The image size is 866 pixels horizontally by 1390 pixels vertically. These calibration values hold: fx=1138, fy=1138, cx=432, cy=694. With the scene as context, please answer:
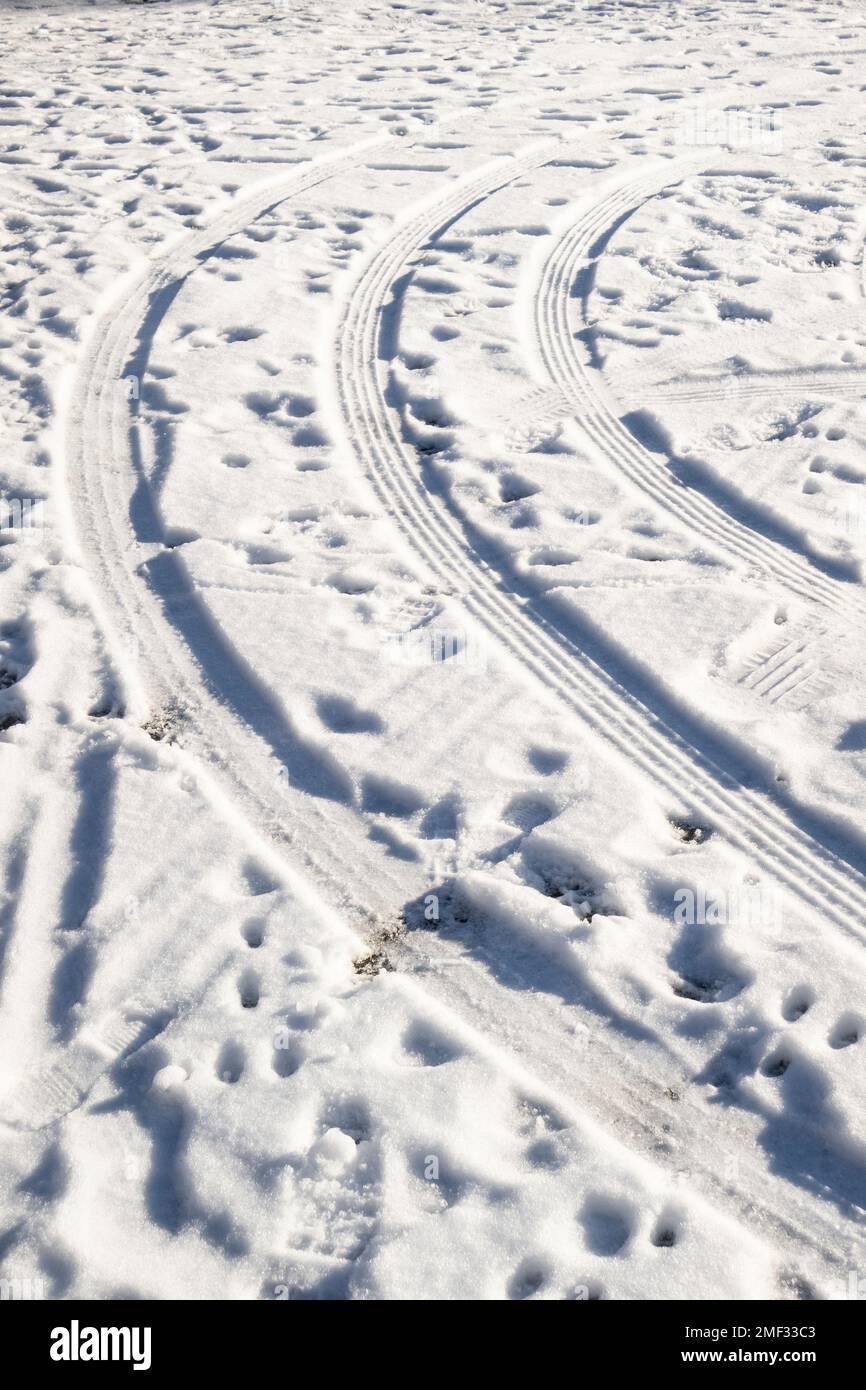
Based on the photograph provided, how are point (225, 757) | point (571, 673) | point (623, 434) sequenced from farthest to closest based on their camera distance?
1. point (623, 434)
2. point (571, 673)
3. point (225, 757)

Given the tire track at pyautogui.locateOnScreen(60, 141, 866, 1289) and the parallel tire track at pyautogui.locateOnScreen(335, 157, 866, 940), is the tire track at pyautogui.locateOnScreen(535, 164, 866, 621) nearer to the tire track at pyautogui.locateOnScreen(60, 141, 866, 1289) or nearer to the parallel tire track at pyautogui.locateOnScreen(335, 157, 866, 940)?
the parallel tire track at pyautogui.locateOnScreen(335, 157, 866, 940)

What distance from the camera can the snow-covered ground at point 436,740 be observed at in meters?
2.95

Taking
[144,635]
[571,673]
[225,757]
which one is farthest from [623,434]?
[225,757]

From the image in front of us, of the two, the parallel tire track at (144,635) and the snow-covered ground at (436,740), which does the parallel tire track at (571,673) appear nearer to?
the snow-covered ground at (436,740)

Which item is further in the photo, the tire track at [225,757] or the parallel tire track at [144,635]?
the parallel tire track at [144,635]

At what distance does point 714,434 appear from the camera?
602cm

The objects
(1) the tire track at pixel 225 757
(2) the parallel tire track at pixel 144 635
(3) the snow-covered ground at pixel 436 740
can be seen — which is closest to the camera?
(3) the snow-covered ground at pixel 436 740

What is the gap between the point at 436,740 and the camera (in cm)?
426

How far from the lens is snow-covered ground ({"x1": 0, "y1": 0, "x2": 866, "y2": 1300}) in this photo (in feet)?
9.69

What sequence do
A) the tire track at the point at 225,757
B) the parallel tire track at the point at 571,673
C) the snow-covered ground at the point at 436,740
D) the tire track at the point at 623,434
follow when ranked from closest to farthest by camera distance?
the snow-covered ground at the point at 436,740
the tire track at the point at 225,757
the parallel tire track at the point at 571,673
the tire track at the point at 623,434

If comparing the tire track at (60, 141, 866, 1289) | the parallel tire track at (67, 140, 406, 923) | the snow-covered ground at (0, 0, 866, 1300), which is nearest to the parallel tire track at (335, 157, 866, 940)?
the snow-covered ground at (0, 0, 866, 1300)

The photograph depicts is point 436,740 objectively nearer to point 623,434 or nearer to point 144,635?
point 144,635

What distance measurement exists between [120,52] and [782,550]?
Result: 36.5ft

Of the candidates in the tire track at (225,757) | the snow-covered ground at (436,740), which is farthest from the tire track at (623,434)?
the tire track at (225,757)
